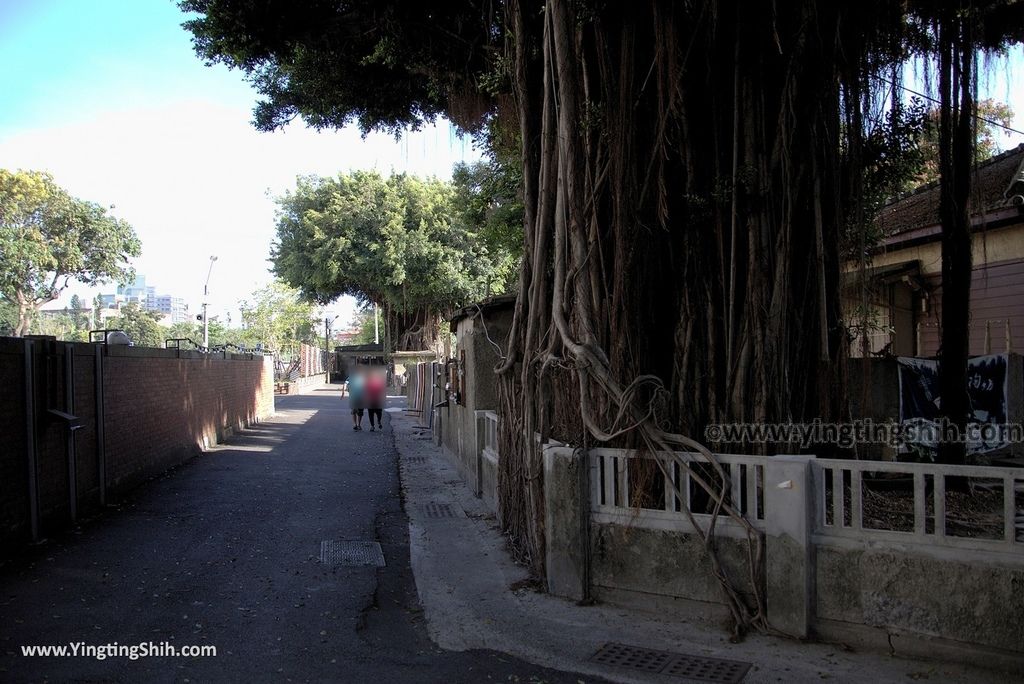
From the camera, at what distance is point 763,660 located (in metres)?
4.27

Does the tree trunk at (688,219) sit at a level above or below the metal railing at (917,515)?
above

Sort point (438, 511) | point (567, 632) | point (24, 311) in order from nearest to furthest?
point (567, 632) → point (438, 511) → point (24, 311)

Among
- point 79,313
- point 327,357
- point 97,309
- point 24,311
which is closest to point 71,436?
point 24,311

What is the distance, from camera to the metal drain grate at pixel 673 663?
4109 mm

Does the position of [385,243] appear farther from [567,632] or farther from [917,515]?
[917,515]

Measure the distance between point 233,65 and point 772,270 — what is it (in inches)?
290

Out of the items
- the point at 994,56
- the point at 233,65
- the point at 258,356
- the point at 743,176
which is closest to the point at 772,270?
the point at 743,176

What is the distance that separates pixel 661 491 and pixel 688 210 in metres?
2.21

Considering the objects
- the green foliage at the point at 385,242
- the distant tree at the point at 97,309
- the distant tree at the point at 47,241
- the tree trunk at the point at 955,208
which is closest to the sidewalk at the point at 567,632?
the tree trunk at the point at 955,208

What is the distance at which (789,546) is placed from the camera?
14.8ft

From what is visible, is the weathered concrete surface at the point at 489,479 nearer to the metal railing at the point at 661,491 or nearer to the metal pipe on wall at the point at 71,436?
the metal railing at the point at 661,491

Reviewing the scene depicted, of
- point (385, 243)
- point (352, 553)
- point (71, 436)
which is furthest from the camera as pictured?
point (385, 243)

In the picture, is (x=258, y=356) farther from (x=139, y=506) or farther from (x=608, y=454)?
(x=608, y=454)

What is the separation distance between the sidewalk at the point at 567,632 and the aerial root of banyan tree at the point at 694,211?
502 mm
